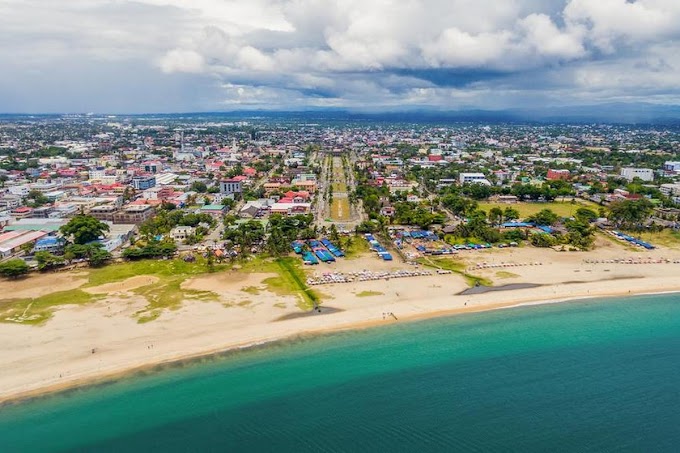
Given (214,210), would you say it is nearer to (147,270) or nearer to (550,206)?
(147,270)

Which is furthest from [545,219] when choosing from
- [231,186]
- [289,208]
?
[231,186]

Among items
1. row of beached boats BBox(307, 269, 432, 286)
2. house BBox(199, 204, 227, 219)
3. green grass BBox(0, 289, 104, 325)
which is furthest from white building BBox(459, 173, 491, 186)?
green grass BBox(0, 289, 104, 325)

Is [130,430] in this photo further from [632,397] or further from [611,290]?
[611,290]

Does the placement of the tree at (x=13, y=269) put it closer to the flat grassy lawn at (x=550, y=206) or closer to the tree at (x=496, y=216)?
the tree at (x=496, y=216)

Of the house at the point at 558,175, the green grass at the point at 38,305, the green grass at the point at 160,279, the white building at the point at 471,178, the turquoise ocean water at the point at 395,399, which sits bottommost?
the turquoise ocean water at the point at 395,399

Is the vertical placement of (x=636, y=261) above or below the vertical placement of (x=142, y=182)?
below

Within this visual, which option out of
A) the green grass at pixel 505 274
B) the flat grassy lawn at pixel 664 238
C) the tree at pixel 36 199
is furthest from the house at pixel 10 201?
the flat grassy lawn at pixel 664 238
